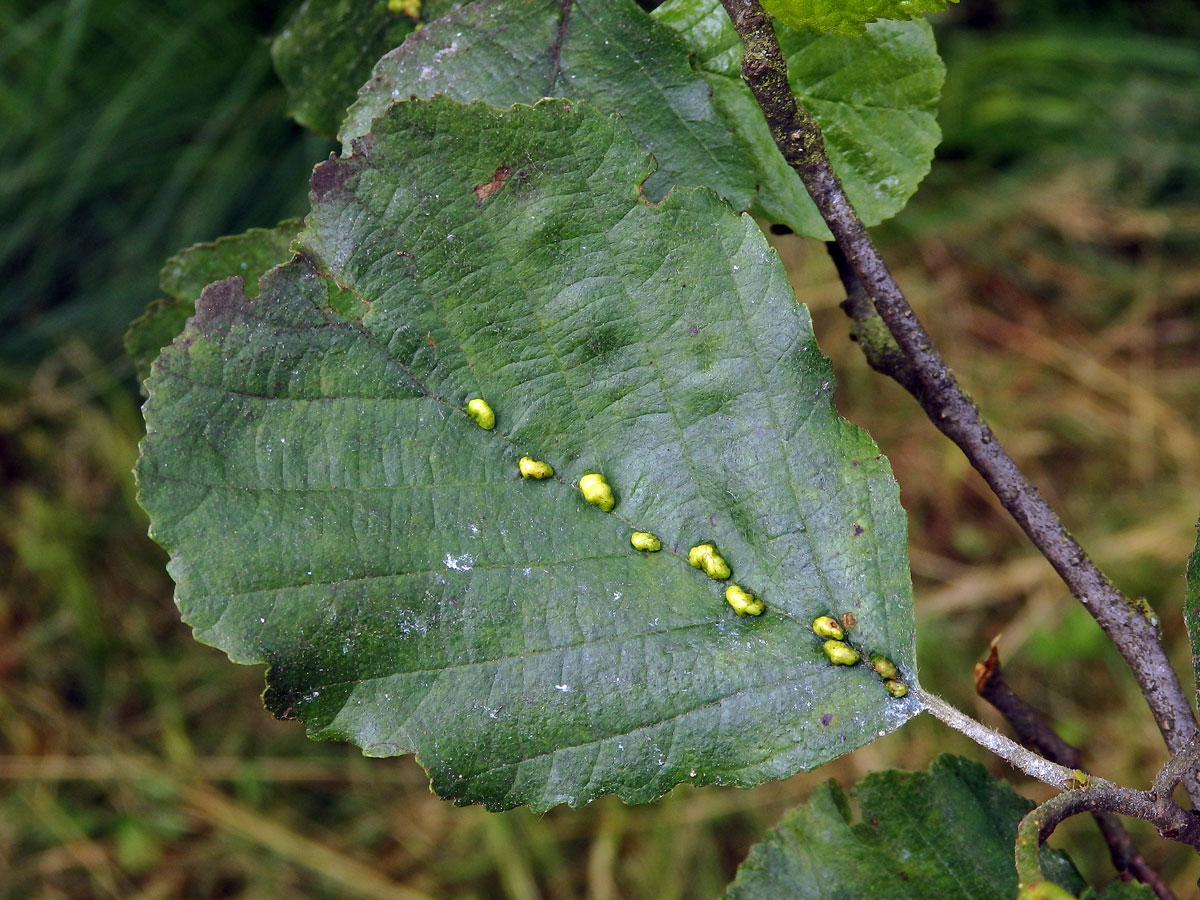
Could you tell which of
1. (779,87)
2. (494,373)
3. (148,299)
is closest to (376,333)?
(494,373)

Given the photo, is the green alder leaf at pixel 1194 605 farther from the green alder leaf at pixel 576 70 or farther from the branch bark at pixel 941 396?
the green alder leaf at pixel 576 70

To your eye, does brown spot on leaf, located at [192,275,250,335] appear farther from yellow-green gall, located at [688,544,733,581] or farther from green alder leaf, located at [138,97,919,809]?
yellow-green gall, located at [688,544,733,581]

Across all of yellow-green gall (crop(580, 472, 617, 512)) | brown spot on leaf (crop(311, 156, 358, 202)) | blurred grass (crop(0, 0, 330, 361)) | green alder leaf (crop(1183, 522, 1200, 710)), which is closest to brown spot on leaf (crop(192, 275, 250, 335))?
brown spot on leaf (crop(311, 156, 358, 202))

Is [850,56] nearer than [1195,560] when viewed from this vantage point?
No

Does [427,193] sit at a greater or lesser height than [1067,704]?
greater

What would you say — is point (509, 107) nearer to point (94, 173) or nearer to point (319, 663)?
point (319, 663)

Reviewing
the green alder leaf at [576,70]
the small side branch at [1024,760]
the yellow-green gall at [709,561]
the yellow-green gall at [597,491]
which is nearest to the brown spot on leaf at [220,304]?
the green alder leaf at [576,70]

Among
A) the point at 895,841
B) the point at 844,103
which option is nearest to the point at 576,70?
the point at 844,103
